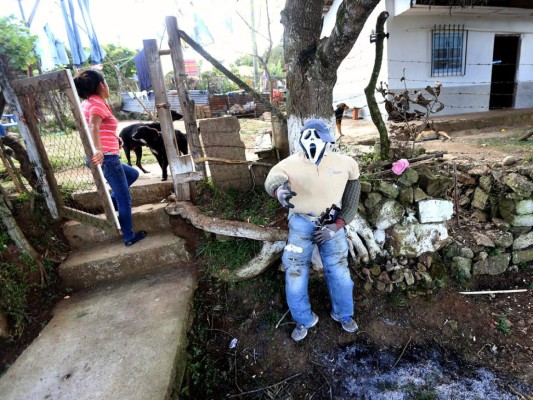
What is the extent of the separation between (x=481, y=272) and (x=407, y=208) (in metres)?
1.26

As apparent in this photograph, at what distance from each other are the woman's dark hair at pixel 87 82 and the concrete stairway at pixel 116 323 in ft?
4.44

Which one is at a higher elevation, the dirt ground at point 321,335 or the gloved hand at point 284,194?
the gloved hand at point 284,194

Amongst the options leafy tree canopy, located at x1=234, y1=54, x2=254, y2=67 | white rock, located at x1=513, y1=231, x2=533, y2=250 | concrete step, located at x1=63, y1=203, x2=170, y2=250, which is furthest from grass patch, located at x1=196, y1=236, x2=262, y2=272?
leafy tree canopy, located at x1=234, y1=54, x2=254, y2=67

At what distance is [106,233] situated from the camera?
3.53 metres

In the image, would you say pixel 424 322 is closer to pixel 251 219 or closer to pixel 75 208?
pixel 251 219

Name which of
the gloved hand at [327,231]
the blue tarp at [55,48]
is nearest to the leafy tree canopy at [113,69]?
the blue tarp at [55,48]

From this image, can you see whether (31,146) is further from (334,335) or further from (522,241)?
(522,241)

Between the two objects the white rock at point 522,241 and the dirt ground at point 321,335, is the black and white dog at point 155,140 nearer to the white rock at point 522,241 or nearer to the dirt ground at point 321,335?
the dirt ground at point 321,335

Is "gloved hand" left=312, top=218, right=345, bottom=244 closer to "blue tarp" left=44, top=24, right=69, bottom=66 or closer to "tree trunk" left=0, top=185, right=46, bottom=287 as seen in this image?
"tree trunk" left=0, top=185, right=46, bottom=287

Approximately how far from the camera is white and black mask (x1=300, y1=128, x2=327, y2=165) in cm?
234

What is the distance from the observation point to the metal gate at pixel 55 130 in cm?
277

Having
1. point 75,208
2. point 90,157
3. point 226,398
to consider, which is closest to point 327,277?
point 226,398

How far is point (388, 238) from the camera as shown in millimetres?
3635

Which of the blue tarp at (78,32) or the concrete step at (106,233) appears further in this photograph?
the blue tarp at (78,32)
